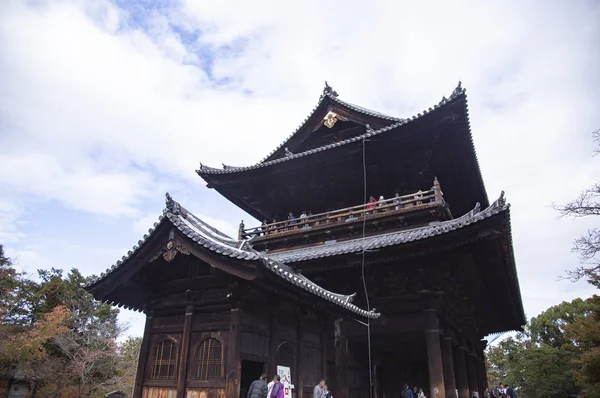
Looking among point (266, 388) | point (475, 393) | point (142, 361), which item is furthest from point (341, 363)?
point (475, 393)

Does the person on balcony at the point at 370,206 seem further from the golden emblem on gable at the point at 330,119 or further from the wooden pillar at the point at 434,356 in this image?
the golden emblem on gable at the point at 330,119

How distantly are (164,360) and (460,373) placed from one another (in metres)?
10.9

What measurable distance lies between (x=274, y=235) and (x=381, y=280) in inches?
187

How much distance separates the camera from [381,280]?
12773 mm

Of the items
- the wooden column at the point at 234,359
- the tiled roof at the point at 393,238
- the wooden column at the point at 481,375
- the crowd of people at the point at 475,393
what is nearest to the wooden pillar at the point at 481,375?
the wooden column at the point at 481,375

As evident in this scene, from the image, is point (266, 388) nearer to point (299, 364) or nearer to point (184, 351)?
point (184, 351)

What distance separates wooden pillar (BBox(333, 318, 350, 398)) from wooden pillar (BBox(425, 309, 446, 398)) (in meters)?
2.39

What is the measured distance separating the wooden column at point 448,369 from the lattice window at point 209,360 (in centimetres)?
695

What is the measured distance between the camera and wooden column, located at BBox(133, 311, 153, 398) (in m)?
8.72

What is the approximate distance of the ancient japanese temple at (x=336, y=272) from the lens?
8.39 meters

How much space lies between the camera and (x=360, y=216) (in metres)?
14.5

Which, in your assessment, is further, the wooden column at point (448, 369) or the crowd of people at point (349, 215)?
the crowd of people at point (349, 215)

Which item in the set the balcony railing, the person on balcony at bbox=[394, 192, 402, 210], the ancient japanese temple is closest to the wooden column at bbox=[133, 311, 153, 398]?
the ancient japanese temple

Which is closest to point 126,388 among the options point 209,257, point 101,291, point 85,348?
point 85,348
